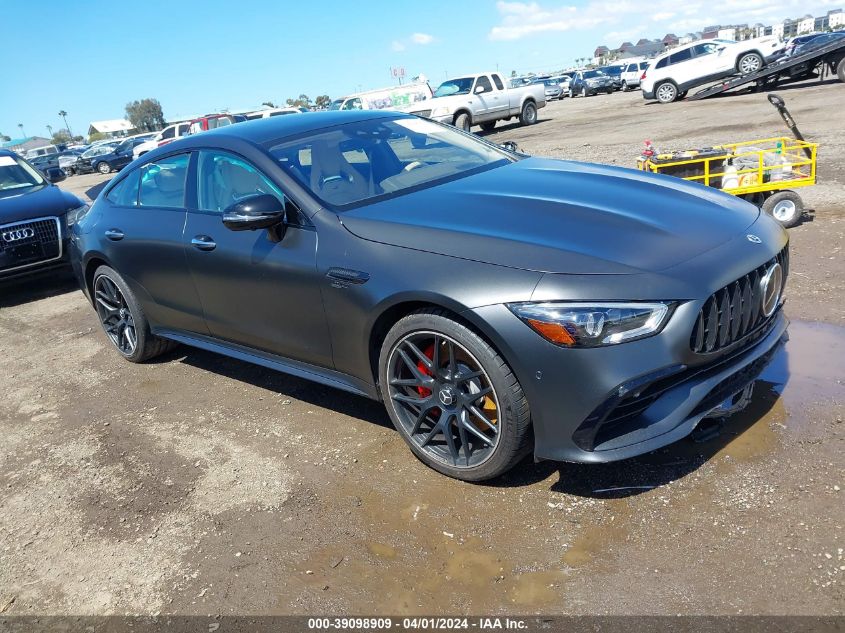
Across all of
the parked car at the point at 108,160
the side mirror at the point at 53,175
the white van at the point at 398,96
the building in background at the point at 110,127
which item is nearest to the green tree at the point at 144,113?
the building in background at the point at 110,127

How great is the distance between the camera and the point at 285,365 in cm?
391

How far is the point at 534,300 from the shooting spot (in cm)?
269

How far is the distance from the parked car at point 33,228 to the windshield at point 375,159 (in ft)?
14.2

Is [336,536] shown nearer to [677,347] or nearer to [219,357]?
[677,347]

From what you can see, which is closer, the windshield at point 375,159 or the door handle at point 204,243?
the windshield at point 375,159

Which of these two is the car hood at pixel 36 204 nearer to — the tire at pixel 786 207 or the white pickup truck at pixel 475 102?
the tire at pixel 786 207

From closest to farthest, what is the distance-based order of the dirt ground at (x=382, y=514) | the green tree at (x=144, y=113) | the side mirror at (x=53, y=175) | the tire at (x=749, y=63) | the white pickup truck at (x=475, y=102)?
the dirt ground at (x=382, y=514), the side mirror at (x=53, y=175), the white pickup truck at (x=475, y=102), the tire at (x=749, y=63), the green tree at (x=144, y=113)

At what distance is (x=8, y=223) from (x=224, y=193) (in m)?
4.77

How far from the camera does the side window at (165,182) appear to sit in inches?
172

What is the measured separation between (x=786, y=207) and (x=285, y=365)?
5105 millimetres

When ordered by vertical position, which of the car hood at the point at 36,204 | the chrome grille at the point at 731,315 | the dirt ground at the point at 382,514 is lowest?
the dirt ground at the point at 382,514

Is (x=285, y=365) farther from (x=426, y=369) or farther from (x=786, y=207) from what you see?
(x=786, y=207)

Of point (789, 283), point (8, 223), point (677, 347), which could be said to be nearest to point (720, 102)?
point (789, 283)

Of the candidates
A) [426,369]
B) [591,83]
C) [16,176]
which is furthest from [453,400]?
[591,83]
